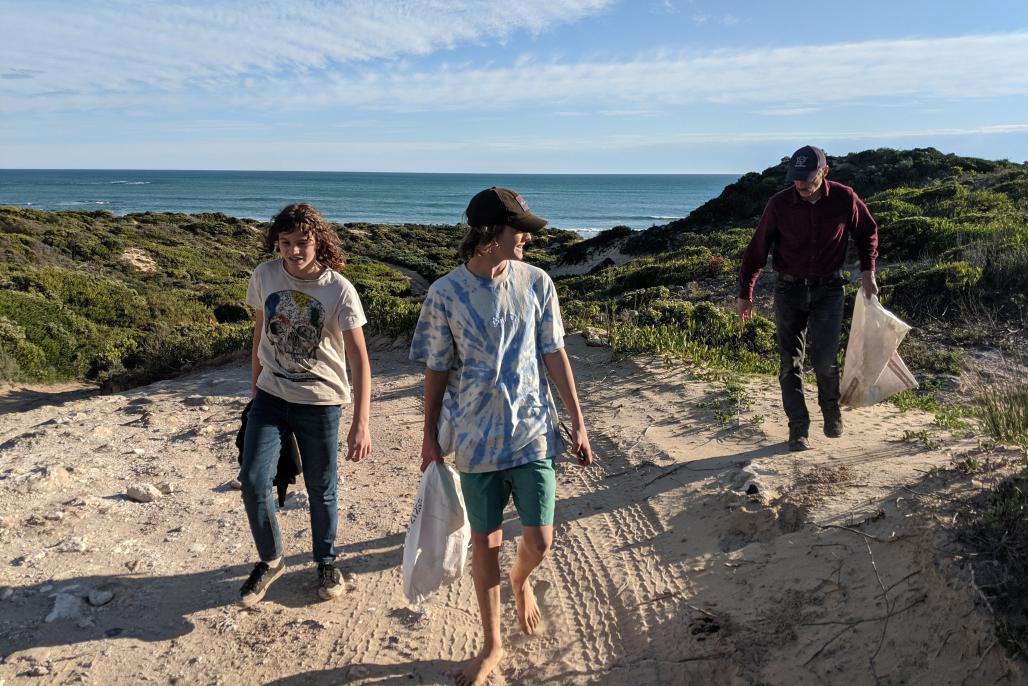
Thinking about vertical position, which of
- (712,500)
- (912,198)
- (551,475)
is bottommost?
(712,500)

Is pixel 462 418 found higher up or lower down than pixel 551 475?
higher up

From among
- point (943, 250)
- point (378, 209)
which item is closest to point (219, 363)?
point (943, 250)

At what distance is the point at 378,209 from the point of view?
9319 centimetres

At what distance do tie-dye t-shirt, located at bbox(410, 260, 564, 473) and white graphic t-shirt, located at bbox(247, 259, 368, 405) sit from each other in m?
0.79

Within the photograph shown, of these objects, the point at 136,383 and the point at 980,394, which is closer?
the point at 980,394

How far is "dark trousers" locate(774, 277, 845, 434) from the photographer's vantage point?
475cm

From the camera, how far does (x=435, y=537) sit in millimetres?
3084

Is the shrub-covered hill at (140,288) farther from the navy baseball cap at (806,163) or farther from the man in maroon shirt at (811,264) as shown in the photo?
the navy baseball cap at (806,163)

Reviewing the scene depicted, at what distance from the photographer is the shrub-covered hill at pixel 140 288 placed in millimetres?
10773

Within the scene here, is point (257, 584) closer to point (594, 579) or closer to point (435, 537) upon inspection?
point (435, 537)

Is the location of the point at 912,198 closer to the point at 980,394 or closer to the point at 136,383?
the point at 980,394

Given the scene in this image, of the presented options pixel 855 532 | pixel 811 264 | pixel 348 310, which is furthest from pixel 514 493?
pixel 811 264

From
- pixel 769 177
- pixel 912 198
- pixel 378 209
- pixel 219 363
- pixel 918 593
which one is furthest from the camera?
pixel 378 209

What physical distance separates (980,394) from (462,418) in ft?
9.89
